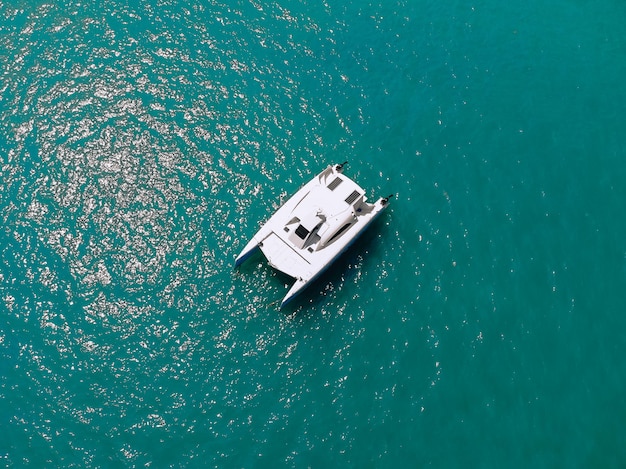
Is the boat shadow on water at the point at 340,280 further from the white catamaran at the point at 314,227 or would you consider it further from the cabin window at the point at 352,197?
the cabin window at the point at 352,197

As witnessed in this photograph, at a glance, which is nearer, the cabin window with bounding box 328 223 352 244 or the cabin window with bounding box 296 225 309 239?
the cabin window with bounding box 296 225 309 239

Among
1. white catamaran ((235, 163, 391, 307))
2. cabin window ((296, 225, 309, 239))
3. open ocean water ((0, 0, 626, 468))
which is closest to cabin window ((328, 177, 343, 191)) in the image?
white catamaran ((235, 163, 391, 307))

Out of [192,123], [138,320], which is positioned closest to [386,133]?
[192,123]

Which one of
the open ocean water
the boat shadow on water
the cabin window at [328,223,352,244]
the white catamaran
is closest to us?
the open ocean water

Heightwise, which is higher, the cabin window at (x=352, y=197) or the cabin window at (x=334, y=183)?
the cabin window at (x=334, y=183)

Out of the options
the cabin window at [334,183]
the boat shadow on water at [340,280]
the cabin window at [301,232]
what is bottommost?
the boat shadow on water at [340,280]

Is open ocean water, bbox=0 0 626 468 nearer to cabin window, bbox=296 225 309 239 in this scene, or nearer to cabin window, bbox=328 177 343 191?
cabin window, bbox=328 177 343 191

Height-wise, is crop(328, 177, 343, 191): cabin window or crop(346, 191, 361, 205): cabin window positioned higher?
crop(328, 177, 343, 191): cabin window

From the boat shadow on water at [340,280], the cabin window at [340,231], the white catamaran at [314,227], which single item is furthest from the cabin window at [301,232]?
the boat shadow on water at [340,280]
